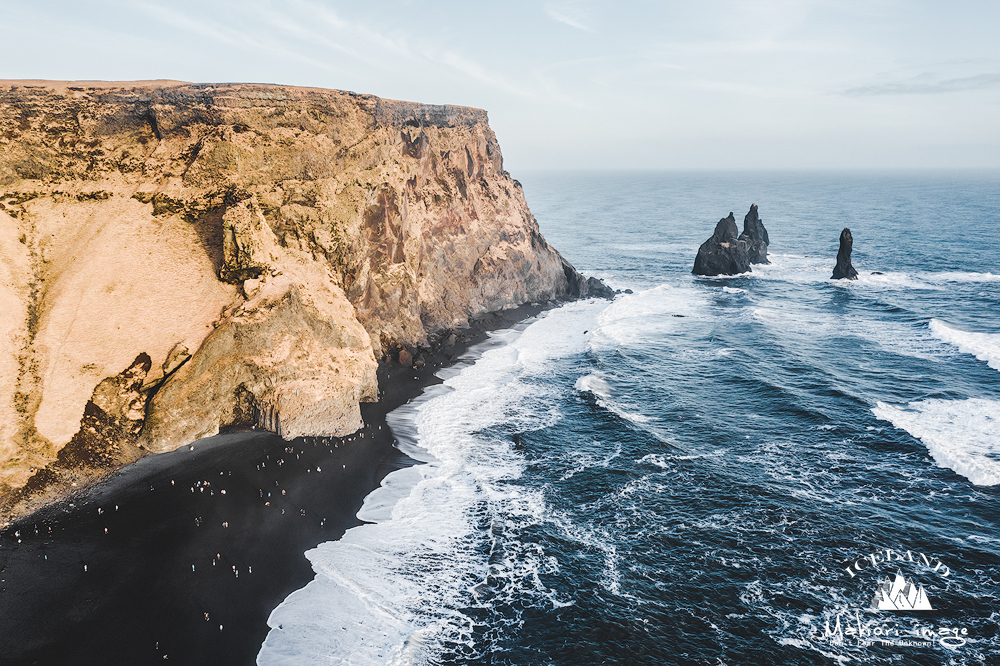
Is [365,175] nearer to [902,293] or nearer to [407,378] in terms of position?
[407,378]

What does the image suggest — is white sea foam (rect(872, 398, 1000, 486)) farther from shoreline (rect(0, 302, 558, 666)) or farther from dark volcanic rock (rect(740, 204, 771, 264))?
dark volcanic rock (rect(740, 204, 771, 264))

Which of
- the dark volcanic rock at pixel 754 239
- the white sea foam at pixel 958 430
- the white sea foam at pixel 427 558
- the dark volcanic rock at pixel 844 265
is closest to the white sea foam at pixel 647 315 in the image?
the dark volcanic rock at pixel 754 239

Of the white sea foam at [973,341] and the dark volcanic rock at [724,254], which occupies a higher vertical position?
the dark volcanic rock at [724,254]

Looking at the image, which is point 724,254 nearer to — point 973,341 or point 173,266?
point 973,341

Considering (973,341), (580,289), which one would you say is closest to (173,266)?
(580,289)

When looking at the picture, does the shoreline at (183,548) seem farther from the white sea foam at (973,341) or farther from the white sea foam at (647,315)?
the white sea foam at (973,341)
